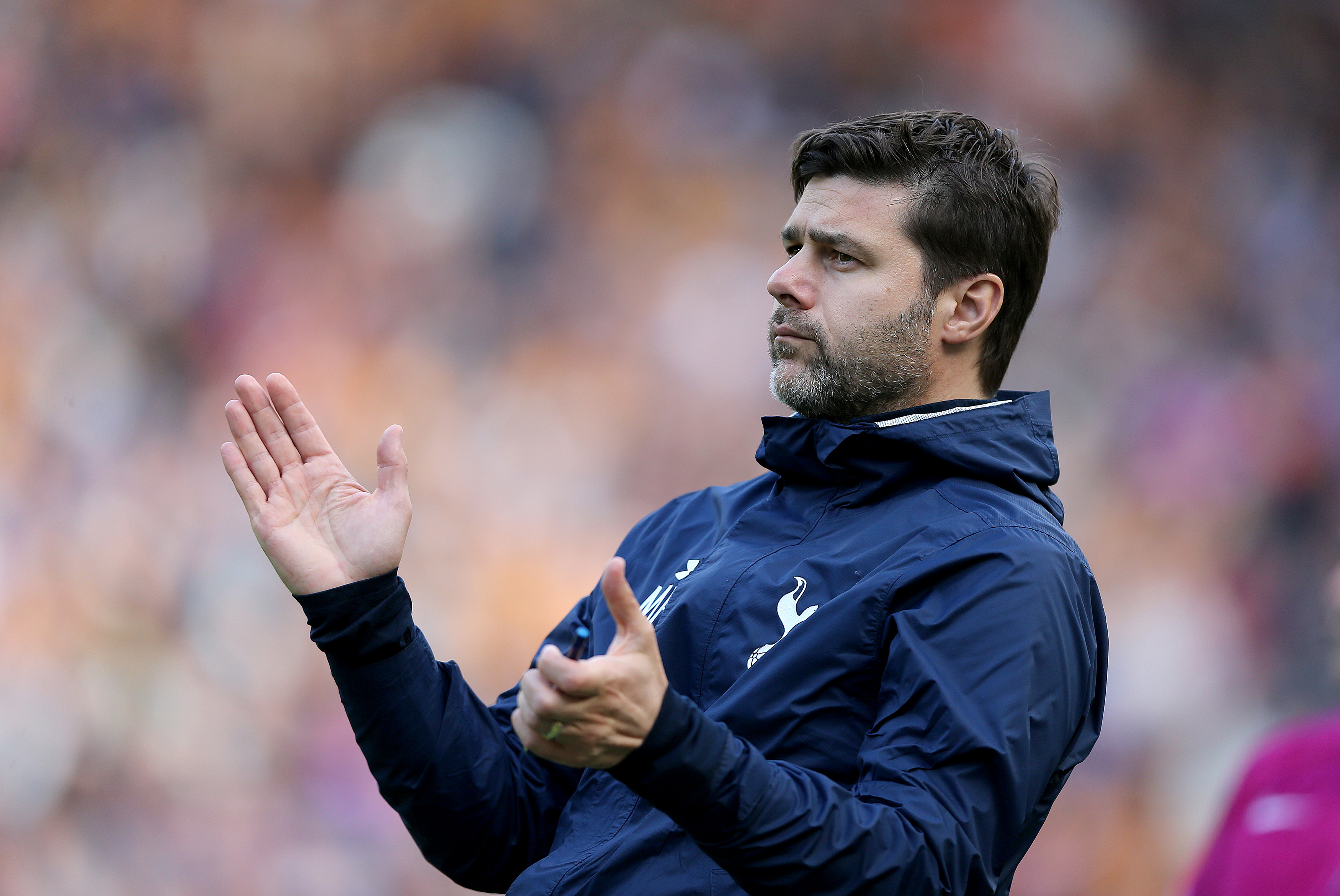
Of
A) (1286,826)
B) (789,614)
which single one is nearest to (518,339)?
(789,614)

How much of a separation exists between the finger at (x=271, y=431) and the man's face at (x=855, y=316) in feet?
2.23

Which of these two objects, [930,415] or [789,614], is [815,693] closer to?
[789,614]

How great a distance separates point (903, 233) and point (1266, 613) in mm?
2967

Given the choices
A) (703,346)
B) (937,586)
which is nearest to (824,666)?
(937,586)

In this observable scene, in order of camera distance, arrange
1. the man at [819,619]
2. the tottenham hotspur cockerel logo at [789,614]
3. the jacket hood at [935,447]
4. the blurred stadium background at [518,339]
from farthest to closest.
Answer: the blurred stadium background at [518,339] < the jacket hood at [935,447] < the tottenham hotspur cockerel logo at [789,614] < the man at [819,619]

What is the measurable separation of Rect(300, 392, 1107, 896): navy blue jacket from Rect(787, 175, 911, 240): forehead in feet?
0.89

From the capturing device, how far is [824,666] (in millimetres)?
1394

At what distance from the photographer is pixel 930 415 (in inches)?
62.7

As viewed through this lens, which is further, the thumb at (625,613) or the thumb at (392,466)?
the thumb at (392,466)

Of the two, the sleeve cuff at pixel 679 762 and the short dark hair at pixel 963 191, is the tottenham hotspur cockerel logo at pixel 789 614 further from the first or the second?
the short dark hair at pixel 963 191

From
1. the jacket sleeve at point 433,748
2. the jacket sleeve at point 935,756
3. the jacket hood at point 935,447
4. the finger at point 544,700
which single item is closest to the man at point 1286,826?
the jacket sleeve at point 935,756

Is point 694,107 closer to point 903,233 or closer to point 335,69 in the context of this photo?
point 335,69

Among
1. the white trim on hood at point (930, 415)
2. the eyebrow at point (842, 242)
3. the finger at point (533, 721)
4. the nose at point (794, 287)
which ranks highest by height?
the eyebrow at point (842, 242)

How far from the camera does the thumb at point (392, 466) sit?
157 cm
